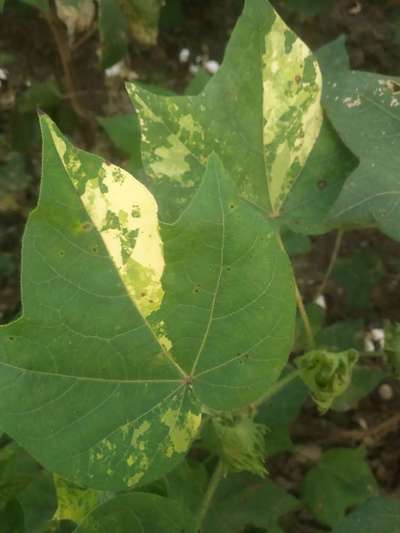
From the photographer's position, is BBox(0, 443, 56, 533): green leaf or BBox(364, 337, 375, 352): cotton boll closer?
BBox(0, 443, 56, 533): green leaf

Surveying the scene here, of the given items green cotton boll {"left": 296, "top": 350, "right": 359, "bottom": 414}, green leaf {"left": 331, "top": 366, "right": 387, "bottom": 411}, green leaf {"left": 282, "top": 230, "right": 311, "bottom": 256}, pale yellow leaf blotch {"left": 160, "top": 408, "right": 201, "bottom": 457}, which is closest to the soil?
green leaf {"left": 331, "top": 366, "right": 387, "bottom": 411}

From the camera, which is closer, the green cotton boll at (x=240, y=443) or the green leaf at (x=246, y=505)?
the green cotton boll at (x=240, y=443)

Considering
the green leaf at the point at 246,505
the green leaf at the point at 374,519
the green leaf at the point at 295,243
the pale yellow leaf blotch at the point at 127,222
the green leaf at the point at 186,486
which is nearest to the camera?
the pale yellow leaf blotch at the point at 127,222

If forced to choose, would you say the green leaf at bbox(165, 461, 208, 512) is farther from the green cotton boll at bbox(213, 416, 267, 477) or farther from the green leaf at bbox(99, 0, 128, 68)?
the green leaf at bbox(99, 0, 128, 68)

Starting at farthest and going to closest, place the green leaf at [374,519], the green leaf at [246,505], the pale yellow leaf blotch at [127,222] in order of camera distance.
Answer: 1. the green leaf at [246,505]
2. the green leaf at [374,519]
3. the pale yellow leaf blotch at [127,222]

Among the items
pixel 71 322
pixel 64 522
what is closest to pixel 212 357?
pixel 71 322

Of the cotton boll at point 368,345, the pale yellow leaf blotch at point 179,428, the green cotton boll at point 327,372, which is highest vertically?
the pale yellow leaf blotch at point 179,428

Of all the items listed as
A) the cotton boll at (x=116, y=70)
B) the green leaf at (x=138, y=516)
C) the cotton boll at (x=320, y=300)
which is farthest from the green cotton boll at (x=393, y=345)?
the cotton boll at (x=116, y=70)

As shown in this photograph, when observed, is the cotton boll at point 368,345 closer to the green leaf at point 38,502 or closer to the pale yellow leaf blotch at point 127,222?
the green leaf at point 38,502
